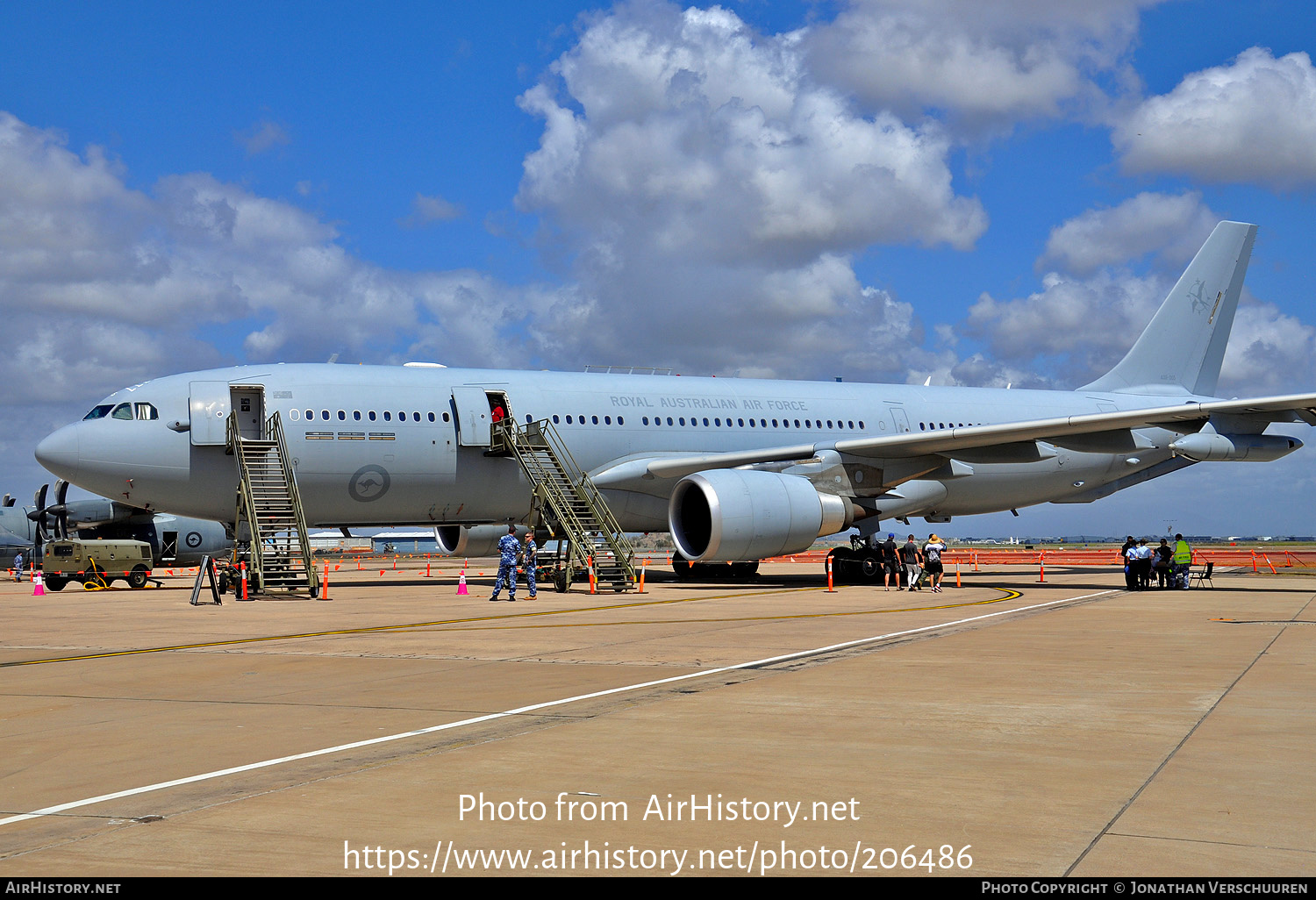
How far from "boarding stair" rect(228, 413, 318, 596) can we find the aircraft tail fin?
923 inches

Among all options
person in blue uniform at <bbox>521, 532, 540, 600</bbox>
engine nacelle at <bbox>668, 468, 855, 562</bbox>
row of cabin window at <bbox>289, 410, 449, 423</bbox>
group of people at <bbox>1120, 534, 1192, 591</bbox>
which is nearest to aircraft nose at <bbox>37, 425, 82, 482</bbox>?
row of cabin window at <bbox>289, 410, 449, 423</bbox>

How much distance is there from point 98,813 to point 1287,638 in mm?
12290

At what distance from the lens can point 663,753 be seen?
6508mm

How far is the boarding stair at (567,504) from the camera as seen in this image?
2320cm

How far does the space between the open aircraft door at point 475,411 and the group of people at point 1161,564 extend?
13.2m

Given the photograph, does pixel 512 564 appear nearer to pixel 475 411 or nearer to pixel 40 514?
pixel 475 411

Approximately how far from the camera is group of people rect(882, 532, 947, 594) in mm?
24094

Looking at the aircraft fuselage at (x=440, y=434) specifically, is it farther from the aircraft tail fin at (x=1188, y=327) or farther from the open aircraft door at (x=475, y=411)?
the aircraft tail fin at (x=1188, y=327)

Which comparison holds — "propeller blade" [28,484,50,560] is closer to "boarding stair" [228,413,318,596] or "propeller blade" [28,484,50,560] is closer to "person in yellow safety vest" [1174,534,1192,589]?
"boarding stair" [228,413,318,596]

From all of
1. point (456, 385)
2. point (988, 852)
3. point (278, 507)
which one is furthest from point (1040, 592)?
point (988, 852)

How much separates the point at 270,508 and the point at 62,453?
3934mm

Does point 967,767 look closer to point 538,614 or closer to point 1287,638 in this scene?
point 1287,638

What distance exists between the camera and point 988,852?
179 inches

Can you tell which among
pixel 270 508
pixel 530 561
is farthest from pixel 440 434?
pixel 530 561
